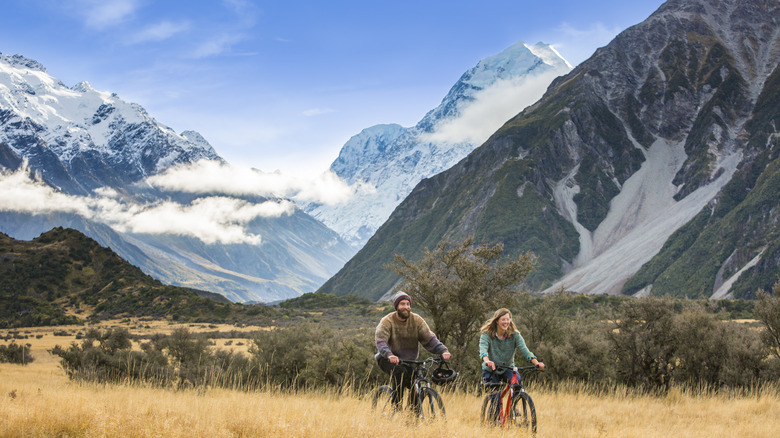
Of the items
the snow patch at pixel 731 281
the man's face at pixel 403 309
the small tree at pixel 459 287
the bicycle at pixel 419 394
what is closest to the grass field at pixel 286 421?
the bicycle at pixel 419 394

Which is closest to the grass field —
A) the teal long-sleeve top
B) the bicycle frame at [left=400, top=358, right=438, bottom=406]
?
the bicycle frame at [left=400, top=358, right=438, bottom=406]

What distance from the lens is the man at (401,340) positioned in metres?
8.97

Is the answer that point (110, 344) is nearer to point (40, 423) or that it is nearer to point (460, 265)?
point (460, 265)

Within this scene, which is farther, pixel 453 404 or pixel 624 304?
pixel 624 304

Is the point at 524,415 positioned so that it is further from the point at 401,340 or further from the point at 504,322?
the point at 401,340

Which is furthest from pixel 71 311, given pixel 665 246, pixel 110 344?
pixel 665 246

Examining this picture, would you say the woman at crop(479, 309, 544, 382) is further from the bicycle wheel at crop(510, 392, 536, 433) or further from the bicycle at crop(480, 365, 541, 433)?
the bicycle wheel at crop(510, 392, 536, 433)

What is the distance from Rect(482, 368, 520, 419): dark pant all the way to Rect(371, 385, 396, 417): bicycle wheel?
1789 mm

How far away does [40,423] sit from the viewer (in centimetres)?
768

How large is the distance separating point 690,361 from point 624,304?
10.9 ft

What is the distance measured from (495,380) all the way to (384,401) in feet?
6.78

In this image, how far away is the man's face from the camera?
9117mm

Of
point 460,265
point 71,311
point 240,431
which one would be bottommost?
point 71,311

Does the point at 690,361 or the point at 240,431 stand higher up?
the point at 240,431
